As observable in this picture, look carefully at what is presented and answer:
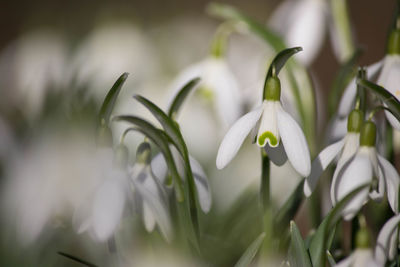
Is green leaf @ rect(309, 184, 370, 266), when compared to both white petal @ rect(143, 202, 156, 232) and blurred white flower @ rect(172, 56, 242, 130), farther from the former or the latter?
blurred white flower @ rect(172, 56, 242, 130)

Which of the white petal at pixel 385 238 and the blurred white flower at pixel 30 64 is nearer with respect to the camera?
the white petal at pixel 385 238

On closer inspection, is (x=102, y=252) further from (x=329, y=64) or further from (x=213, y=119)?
(x=329, y=64)

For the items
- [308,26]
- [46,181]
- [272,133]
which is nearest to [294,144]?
[272,133]

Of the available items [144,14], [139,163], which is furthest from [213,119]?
[144,14]

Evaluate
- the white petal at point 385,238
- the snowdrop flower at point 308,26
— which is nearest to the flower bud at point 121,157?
the white petal at point 385,238

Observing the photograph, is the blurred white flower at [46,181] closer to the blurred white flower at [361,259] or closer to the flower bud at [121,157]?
the flower bud at [121,157]

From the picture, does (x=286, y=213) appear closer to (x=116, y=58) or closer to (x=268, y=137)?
(x=268, y=137)
